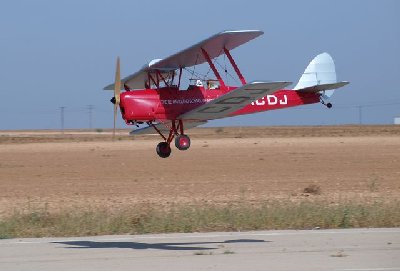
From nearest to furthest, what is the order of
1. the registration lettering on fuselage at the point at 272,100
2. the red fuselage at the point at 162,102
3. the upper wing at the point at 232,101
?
the upper wing at the point at 232,101 → the red fuselage at the point at 162,102 → the registration lettering on fuselage at the point at 272,100

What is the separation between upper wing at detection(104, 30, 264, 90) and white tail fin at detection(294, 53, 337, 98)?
20.7 ft

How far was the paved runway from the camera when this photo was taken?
13.1 metres

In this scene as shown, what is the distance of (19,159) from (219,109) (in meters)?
28.3

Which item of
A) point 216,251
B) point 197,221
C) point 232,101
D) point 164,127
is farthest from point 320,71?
point 216,251

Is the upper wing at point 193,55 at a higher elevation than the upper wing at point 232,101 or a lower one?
higher

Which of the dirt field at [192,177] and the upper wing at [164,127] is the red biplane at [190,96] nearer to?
the upper wing at [164,127]

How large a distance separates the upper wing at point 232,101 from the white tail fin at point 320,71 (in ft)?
21.5

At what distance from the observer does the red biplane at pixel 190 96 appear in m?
29.2

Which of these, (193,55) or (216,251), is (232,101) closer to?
(193,55)

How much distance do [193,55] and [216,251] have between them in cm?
1728

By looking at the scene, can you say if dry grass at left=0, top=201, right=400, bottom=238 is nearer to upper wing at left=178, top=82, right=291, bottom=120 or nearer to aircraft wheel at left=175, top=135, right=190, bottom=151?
upper wing at left=178, top=82, right=291, bottom=120

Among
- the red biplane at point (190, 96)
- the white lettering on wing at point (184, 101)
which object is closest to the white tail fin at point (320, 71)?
the red biplane at point (190, 96)

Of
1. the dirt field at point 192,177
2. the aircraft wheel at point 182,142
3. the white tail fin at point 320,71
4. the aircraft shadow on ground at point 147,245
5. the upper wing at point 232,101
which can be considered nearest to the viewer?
the aircraft shadow on ground at point 147,245

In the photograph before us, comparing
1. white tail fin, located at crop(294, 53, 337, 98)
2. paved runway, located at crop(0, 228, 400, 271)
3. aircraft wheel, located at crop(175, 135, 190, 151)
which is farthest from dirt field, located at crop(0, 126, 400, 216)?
paved runway, located at crop(0, 228, 400, 271)
